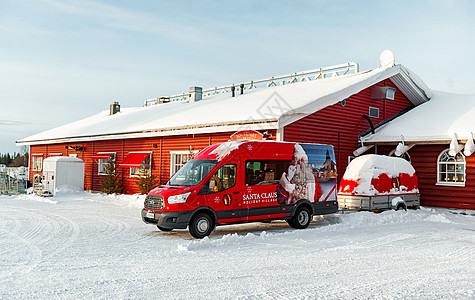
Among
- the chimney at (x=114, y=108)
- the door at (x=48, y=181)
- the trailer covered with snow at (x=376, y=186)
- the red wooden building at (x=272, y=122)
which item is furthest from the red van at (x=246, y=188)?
the chimney at (x=114, y=108)

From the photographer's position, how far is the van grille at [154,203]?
1072cm

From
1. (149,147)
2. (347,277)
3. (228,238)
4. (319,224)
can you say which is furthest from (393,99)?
(347,277)

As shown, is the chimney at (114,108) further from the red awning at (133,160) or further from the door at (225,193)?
the door at (225,193)

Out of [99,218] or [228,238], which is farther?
[99,218]

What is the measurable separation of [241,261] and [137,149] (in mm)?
15532

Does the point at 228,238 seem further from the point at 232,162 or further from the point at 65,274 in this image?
the point at 65,274

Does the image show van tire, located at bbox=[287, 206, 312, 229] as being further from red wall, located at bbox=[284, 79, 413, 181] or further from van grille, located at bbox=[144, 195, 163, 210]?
red wall, located at bbox=[284, 79, 413, 181]

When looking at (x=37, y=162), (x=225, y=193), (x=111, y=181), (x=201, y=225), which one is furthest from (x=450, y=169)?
(x=37, y=162)

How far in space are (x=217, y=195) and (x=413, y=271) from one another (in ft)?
16.0

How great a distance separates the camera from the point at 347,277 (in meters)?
7.05

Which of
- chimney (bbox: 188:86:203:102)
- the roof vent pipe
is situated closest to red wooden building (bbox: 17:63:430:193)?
chimney (bbox: 188:86:203:102)

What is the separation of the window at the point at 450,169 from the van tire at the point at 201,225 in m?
10.5

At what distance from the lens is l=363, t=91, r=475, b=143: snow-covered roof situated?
658 inches

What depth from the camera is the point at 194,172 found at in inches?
444
